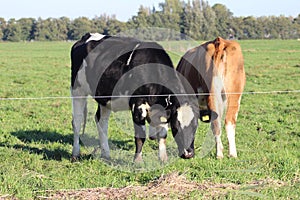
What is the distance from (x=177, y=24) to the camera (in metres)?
75.3

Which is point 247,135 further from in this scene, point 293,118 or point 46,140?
point 46,140

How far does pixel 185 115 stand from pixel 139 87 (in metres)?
0.76

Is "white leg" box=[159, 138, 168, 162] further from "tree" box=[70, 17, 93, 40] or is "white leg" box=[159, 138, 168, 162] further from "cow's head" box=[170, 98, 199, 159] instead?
"tree" box=[70, 17, 93, 40]

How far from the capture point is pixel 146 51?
677 centimetres

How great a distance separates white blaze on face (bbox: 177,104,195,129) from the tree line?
69.8 meters

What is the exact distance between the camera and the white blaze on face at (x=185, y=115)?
20.9ft

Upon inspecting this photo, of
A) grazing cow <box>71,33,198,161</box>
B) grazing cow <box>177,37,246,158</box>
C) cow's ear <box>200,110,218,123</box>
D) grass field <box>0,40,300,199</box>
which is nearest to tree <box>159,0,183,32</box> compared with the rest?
grass field <box>0,40,300,199</box>

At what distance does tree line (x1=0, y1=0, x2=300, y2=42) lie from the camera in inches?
3056

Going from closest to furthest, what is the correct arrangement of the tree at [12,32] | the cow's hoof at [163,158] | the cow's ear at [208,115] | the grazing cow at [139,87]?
1. the grazing cow at [139,87]
2. the cow's hoof at [163,158]
3. the cow's ear at [208,115]
4. the tree at [12,32]

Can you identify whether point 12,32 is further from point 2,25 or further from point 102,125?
point 102,125

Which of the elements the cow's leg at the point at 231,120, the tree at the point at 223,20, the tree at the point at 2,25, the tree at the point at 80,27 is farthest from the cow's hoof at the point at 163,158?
the tree at the point at 2,25

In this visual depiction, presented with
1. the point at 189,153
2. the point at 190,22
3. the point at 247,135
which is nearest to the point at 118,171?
the point at 189,153

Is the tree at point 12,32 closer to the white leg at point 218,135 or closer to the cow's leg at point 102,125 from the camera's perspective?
the cow's leg at point 102,125

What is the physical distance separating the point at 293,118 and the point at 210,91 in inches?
185
